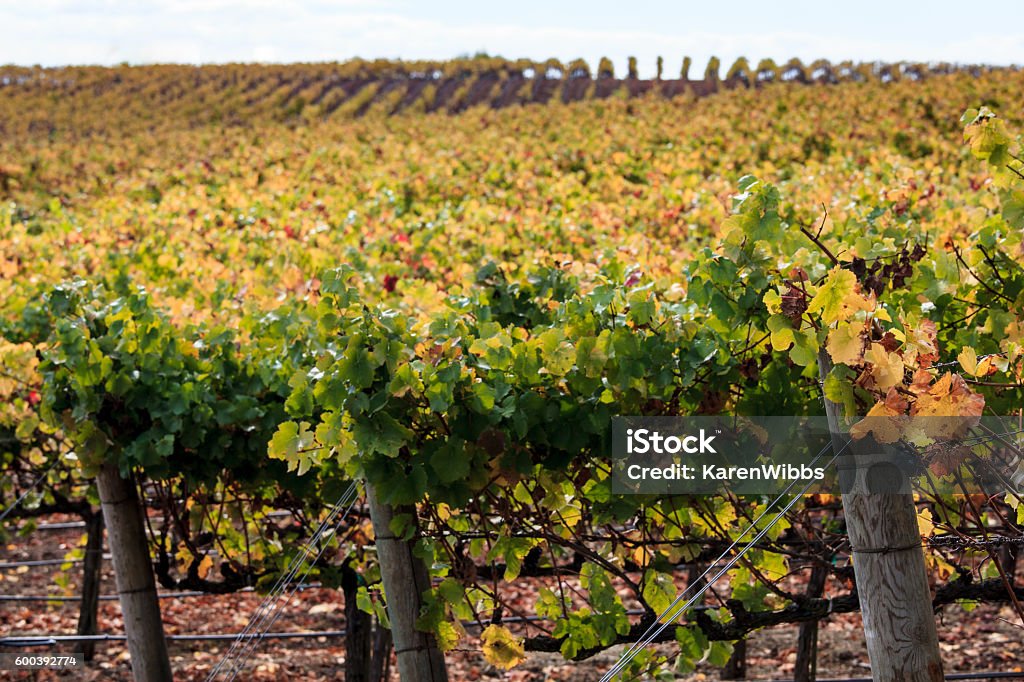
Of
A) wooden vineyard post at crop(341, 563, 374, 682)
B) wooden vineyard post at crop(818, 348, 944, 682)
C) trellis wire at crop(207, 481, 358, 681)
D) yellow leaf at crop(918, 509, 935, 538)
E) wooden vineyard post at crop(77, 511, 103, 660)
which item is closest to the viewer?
wooden vineyard post at crop(818, 348, 944, 682)

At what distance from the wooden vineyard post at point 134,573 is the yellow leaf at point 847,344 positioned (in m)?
2.83

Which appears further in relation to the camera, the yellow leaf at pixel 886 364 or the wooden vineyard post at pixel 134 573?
the wooden vineyard post at pixel 134 573

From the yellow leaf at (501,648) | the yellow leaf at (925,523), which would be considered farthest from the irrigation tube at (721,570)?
the yellow leaf at (501,648)

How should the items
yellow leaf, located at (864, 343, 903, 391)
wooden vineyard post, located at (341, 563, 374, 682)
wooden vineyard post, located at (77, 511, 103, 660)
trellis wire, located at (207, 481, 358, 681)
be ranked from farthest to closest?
wooden vineyard post, located at (77, 511, 103, 660), wooden vineyard post, located at (341, 563, 374, 682), trellis wire, located at (207, 481, 358, 681), yellow leaf, located at (864, 343, 903, 391)

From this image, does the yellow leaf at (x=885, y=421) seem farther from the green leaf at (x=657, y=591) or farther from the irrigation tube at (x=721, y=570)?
the green leaf at (x=657, y=591)

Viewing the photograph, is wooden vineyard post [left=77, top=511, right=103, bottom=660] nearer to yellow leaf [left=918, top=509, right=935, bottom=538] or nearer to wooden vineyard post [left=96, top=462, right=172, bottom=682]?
wooden vineyard post [left=96, top=462, right=172, bottom=682]

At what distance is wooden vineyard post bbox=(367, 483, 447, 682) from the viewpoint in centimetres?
296

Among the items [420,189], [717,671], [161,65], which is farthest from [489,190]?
[161,65]

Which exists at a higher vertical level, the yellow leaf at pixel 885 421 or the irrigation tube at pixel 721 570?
the yellow leaf at pixel 885 421

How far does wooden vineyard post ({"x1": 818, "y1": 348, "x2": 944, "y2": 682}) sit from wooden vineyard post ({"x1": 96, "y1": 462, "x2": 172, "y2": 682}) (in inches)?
110

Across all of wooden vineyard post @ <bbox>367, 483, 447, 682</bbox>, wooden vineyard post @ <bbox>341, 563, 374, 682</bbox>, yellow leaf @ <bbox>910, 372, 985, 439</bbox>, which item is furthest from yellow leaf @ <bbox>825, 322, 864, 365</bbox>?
wooden vineyard post @ <bbox>341, 563, 374, 682</bbox>

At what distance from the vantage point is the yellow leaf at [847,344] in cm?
190

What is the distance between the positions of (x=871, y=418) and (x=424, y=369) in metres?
1.14

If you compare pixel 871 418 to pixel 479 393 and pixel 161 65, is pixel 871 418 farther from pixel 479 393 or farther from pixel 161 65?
pixel 161 65
